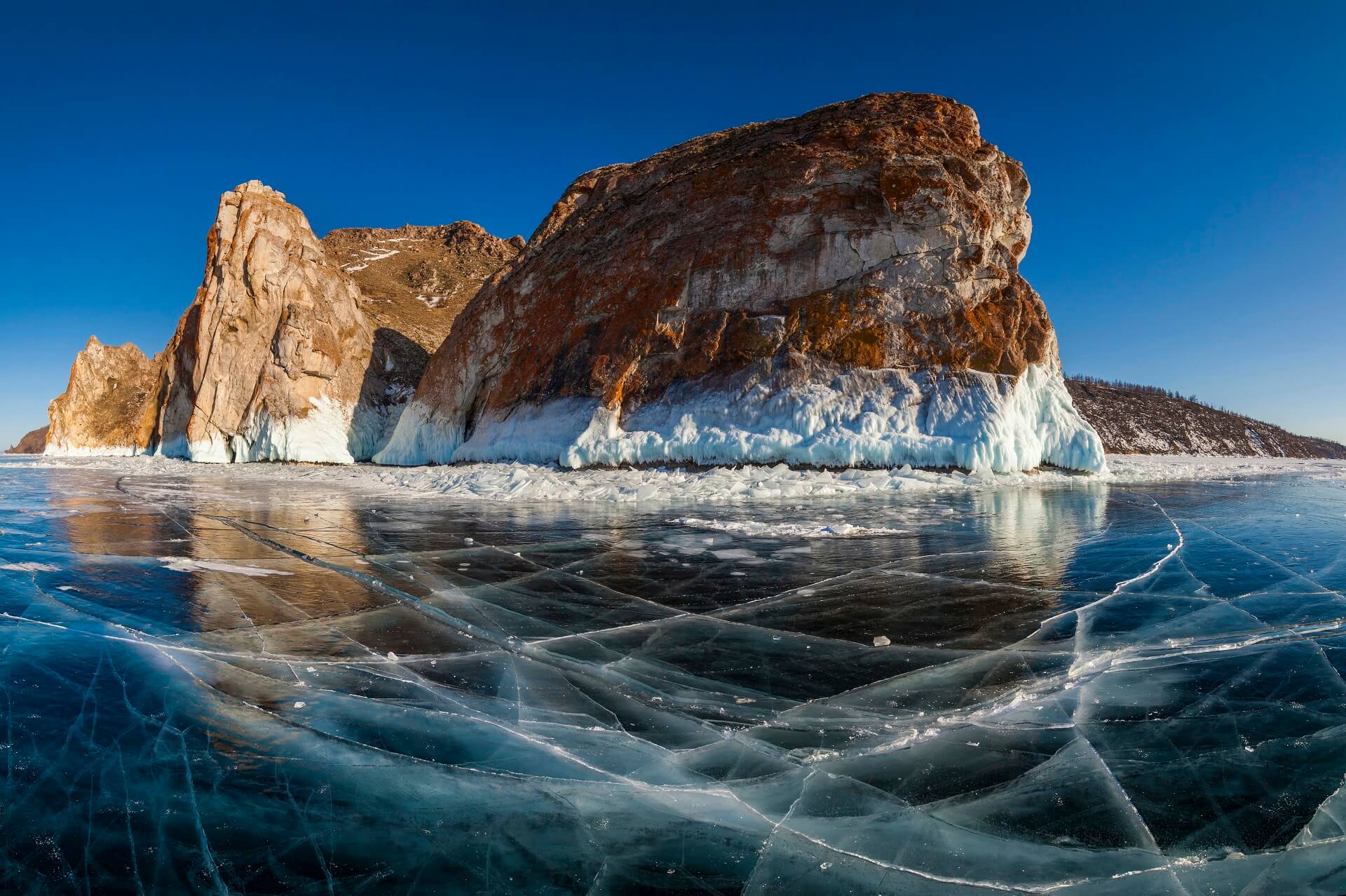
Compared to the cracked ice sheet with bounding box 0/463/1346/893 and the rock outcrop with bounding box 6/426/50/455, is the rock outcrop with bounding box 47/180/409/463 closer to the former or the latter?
the cracked ice sheet with bounding box 0/463/1346/893

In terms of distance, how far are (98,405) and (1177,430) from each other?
316 feet

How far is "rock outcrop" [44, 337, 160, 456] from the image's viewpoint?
54.5 meters

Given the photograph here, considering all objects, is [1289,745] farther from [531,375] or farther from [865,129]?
[531,375]

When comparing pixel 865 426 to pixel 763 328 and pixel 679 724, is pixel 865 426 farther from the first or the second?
pixel 679 724

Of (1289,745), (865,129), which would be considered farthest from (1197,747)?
(865,129)

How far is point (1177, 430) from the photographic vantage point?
62719 millimetres

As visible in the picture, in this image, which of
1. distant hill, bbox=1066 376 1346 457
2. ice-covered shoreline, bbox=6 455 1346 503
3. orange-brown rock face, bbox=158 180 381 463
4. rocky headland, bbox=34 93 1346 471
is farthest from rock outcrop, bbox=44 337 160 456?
distant hill, bbox=1066 376 1346 457

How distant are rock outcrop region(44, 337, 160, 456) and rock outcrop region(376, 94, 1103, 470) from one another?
45.2 metres

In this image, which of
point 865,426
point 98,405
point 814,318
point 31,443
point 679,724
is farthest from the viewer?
point 31,443

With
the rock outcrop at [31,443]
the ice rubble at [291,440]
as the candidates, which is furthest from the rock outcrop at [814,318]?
the rock outcrop at [31,443]

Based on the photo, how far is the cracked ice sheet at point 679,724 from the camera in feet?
6.79

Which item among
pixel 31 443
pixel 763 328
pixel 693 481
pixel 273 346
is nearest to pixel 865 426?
pixel 763 328

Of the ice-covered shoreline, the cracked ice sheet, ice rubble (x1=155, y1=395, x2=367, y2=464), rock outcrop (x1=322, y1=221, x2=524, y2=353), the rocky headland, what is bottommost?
the cracked ice sheet

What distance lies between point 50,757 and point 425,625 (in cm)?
215
